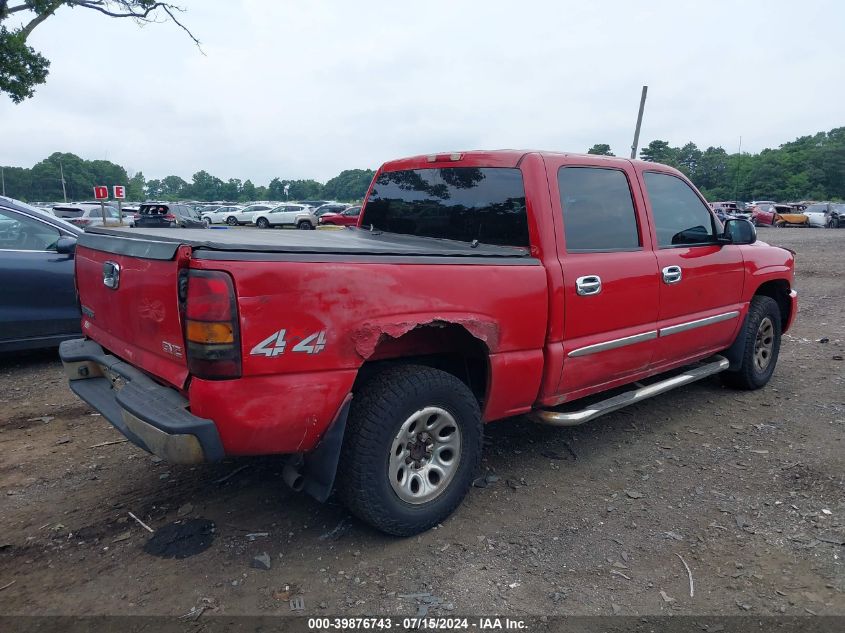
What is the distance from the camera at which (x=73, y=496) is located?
3387mm

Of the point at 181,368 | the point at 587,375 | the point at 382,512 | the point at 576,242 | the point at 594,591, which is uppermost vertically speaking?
the point at 576,242

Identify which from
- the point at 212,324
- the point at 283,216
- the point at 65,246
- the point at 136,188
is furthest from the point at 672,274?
the point at 136,188

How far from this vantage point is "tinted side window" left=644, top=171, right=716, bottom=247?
167 inches

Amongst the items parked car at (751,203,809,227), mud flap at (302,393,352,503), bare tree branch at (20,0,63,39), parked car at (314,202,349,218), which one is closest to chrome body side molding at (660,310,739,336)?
mud flap at (302,393,352,503)

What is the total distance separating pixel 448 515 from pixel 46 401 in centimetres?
358

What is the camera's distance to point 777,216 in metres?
37.9

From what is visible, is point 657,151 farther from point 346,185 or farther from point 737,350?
point 737,350

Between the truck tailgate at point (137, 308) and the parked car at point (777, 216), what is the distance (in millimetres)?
39510

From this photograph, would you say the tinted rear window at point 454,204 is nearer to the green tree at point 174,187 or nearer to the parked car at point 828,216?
the parked car at point 828,216

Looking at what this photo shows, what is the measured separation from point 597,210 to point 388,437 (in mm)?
1981

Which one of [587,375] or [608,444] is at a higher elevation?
[587,375]

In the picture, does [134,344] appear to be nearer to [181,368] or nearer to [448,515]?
[181,368]

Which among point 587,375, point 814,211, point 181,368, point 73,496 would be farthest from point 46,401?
point 814,211

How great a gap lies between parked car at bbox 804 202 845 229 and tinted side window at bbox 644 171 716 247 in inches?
1513
